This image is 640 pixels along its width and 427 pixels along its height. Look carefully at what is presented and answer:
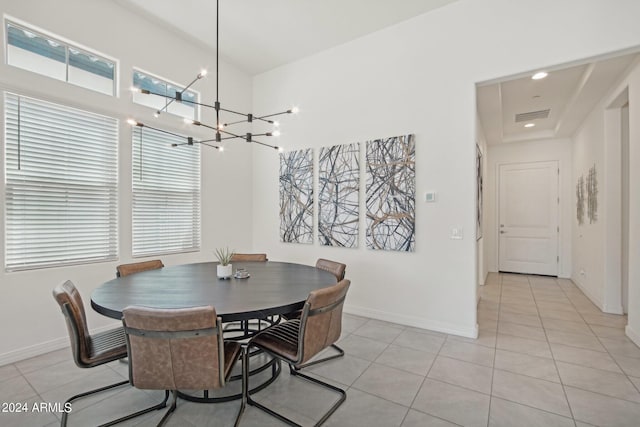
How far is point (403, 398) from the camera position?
2119 millimetres

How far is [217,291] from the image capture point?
6.89 feet

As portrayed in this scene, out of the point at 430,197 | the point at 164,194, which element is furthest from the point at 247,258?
the point at 430,197

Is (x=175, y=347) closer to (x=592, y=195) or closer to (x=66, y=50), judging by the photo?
(x=66, y=50)

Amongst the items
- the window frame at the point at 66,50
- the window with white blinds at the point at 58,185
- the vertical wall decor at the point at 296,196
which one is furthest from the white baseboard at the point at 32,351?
the vertical wall decor at the point at 296,196

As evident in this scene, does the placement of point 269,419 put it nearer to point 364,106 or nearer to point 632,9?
point 364,106

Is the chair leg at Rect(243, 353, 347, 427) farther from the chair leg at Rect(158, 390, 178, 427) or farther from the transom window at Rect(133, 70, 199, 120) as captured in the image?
the transom window at Rect(133, 70, 199, 120)

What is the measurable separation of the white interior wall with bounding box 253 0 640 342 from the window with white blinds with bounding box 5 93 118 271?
2.46 m

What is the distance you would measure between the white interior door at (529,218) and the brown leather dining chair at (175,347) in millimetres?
6770

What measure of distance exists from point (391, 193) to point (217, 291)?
2.30 m

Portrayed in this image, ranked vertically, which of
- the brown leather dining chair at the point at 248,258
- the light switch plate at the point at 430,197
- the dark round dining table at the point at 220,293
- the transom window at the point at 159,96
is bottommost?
the dark round dining table at the point at 220,293

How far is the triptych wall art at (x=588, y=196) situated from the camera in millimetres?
4401

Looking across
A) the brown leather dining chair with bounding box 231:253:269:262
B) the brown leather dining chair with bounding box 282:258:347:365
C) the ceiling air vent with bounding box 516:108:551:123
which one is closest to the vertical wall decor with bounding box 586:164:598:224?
the ceiling air vent with bounding box 516:108:551:123

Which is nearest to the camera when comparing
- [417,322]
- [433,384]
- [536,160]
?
[433,384]

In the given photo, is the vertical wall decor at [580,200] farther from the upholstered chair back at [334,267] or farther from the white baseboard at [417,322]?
the upholstered chair back at [334,267]
